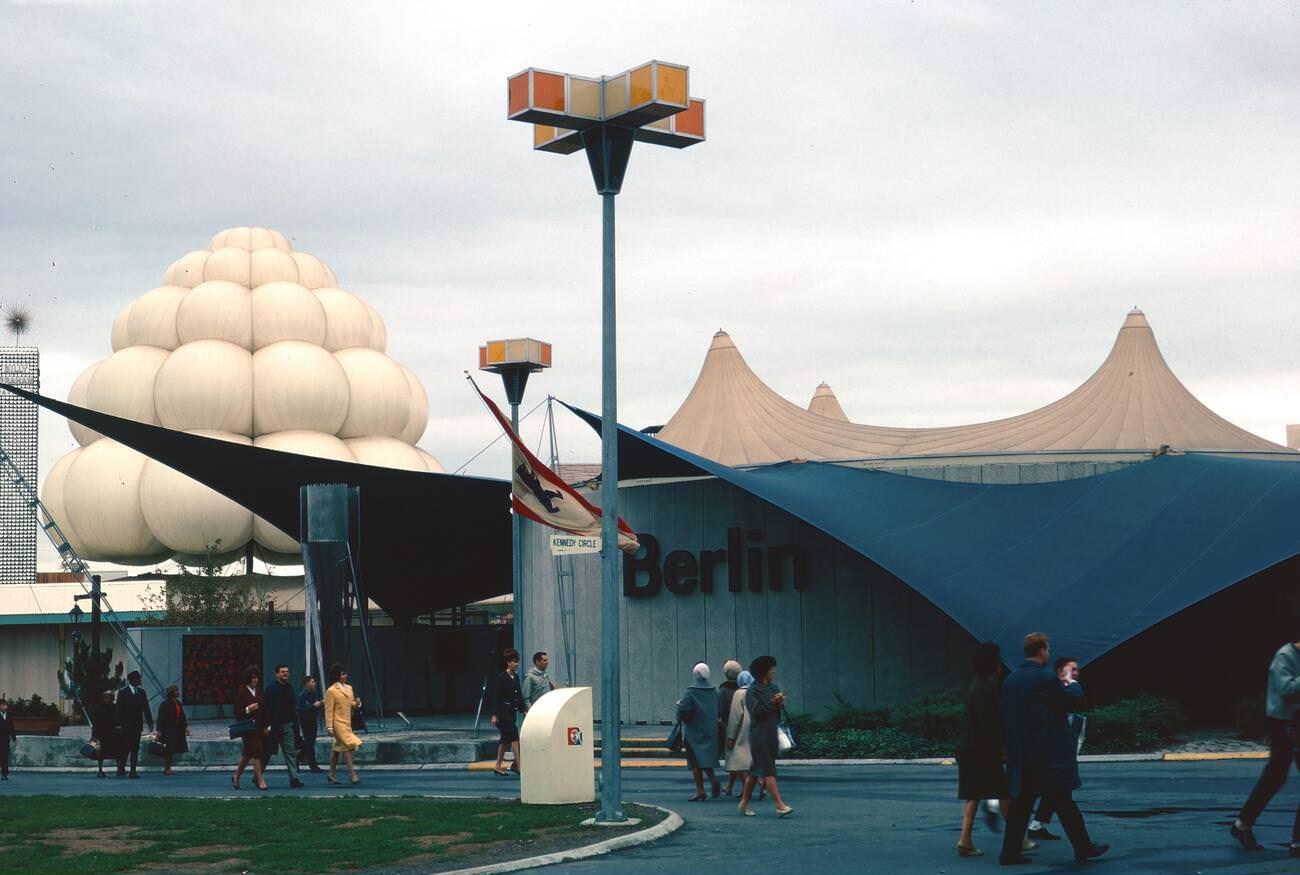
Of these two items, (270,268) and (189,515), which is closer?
(189,515)

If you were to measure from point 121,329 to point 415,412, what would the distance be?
1259cm

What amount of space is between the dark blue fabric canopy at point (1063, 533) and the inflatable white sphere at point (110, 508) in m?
40.1

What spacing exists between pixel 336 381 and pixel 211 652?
31726mm

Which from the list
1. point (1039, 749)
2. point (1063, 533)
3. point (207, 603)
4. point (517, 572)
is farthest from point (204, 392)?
point (1039, 749)

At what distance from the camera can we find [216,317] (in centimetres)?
6725

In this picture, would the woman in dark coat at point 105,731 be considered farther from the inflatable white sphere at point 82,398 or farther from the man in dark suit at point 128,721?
the inflatable white sphere at point 82,398

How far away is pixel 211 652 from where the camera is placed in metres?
36.4

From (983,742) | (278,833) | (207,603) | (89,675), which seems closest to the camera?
(983,742)

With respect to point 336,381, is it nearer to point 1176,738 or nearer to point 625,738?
point 625,738

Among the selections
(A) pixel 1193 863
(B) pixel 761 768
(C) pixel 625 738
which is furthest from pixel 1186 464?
(A) pixel 1193 863

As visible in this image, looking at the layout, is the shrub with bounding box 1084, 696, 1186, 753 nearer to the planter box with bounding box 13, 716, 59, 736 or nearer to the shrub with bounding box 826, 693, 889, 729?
the shrub with bounding box 826, 693, 889, 729

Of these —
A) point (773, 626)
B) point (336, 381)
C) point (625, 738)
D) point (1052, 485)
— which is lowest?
point (625, 738)

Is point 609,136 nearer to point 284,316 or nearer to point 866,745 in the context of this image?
point 866,745

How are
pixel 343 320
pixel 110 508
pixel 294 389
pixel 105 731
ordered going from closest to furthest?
pixel 105 731
pixel 110 508
pixel 294 389
pixel 343 320
